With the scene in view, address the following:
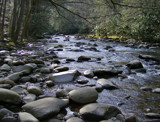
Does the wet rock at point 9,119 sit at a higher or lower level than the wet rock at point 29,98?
higher

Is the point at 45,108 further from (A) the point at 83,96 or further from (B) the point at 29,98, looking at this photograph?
(A) the point at 83,96

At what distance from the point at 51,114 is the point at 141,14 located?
51.0 ft

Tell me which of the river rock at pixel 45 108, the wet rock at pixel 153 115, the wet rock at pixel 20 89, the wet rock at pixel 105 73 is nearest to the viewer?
the river rock at pixel 45 108

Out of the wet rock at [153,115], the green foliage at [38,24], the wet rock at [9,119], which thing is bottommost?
the wet rock at [153,115]

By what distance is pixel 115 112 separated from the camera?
270 cm

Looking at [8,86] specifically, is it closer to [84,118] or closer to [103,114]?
[84,118]

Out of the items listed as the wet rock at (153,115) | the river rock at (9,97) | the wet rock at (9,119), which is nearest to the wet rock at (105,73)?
the wet rock at (153,115)

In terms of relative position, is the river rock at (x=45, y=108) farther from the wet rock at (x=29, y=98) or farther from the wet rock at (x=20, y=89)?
the wet rock at (x=20, y=89)

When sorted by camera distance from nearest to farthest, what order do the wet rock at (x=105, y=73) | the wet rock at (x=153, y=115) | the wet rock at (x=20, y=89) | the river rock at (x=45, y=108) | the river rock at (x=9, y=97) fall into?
the river rock at (x=45, y=108) → the wet rock at (x=153, y=115) → the river rock at (x=9, y=97) → the wet rock at (x=20, y=89) → the wet rock at (x=105, y=73)

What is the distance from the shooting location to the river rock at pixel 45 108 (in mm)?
2498

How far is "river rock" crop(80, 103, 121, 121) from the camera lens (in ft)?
8.37

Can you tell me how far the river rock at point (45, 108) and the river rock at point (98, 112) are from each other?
42 cm

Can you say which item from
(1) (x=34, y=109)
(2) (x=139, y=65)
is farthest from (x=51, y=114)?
(2) (x=139, y=65)

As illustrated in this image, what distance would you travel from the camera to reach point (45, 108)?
8.56 feet
